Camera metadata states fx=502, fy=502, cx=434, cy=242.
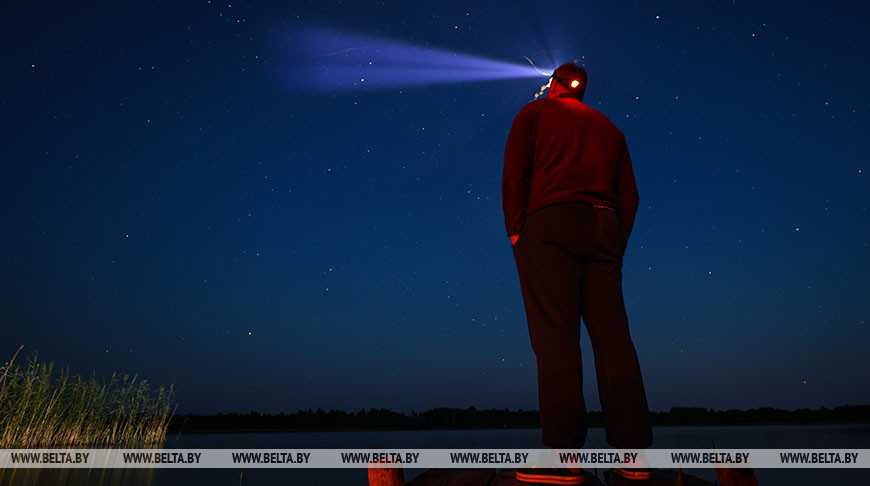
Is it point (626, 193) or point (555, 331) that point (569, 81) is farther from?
point (555, 331)

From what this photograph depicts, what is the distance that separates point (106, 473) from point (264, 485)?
7961 mm

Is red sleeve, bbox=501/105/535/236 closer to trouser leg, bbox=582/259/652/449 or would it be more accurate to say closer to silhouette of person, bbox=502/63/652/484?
silhouette of person, bbox=502/63/652/484

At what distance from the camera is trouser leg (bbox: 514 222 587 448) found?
7.92 ft

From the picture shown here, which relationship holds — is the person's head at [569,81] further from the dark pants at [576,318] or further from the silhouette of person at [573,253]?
the dark pants at [576,318]

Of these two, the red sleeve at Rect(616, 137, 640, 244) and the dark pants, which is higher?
the red sleeve at Rect(616, 137, 640, 244)

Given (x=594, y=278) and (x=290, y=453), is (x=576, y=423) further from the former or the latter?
(x=290, y=453)

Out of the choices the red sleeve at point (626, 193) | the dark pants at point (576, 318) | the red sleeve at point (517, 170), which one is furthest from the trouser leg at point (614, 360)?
the red sleeve at point (517, 170)

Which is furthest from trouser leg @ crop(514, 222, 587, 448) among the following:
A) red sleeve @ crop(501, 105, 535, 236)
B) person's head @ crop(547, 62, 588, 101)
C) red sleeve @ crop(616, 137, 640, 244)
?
person's head @ crop(547, 62, 588, 101)

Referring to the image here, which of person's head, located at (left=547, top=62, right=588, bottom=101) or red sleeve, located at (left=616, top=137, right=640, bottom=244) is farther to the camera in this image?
person's head, located at (left=547, top=62, right=588, bottom=101)

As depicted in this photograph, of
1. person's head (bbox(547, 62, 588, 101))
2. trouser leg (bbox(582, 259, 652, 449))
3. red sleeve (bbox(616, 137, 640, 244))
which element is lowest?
trouser leg (bbox(582, 259, 652, 449))

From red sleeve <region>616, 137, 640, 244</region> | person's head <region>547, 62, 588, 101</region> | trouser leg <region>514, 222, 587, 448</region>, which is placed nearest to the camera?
trouser leg <region>514, 222, 587, 448</region>

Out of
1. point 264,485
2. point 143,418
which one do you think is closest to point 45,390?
point 143,418

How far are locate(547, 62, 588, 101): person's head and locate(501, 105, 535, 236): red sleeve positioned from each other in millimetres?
396

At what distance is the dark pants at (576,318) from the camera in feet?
7.97
